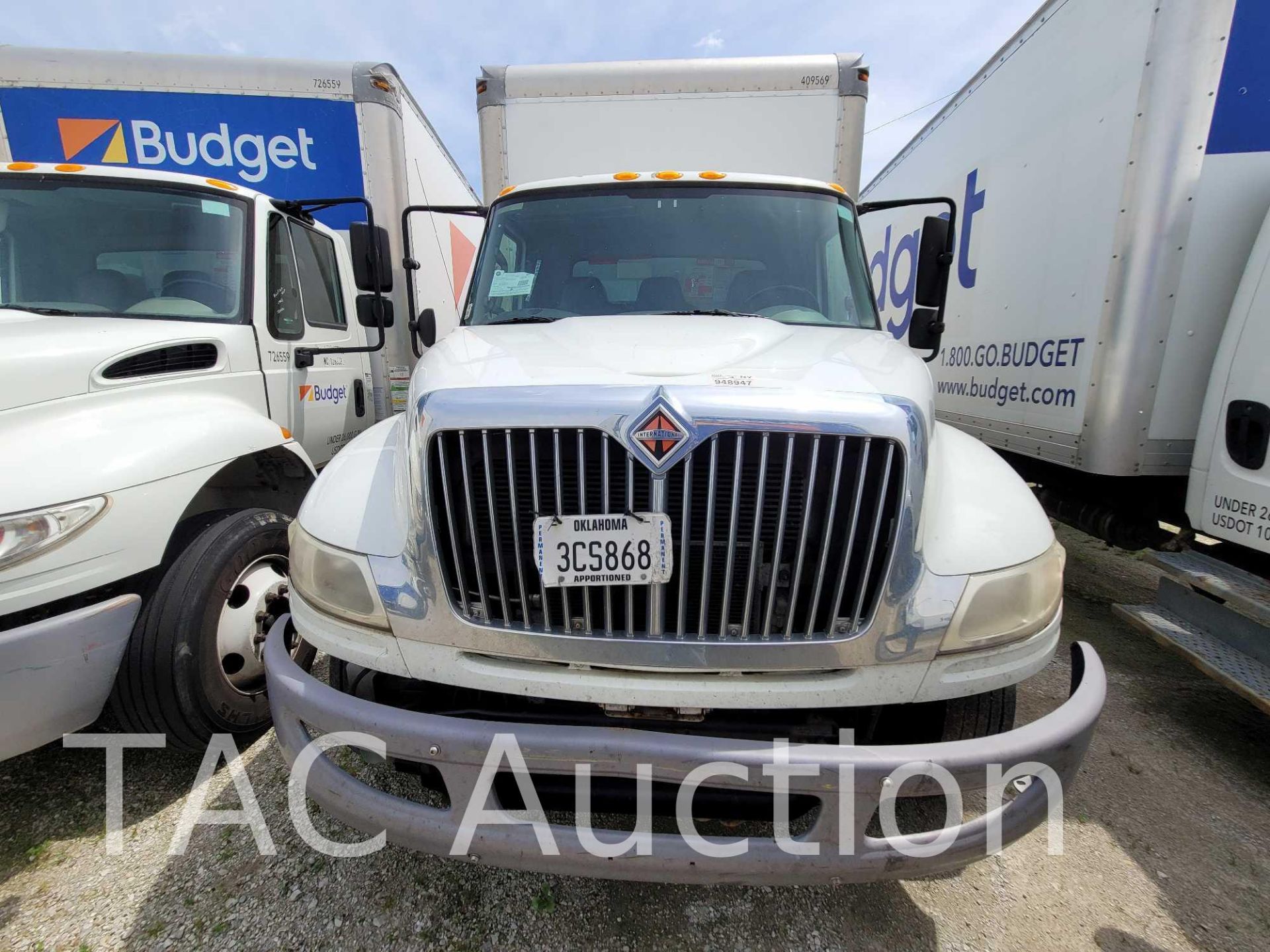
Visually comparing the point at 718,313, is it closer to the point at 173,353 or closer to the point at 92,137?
the point at 173,353

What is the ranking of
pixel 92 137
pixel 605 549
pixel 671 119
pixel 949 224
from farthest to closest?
1. pixel 92 137
2. pixel 671 119
3. pixel 949 224
4. pixel 605 549

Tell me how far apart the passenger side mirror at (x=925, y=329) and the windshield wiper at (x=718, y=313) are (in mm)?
1083

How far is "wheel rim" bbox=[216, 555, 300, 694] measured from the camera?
2598 millimetres

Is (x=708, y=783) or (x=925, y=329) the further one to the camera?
(x=925, y=329)

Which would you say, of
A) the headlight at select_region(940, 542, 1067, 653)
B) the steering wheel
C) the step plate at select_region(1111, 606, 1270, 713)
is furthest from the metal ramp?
the steering wheel

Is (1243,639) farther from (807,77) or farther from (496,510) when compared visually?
(807,77)

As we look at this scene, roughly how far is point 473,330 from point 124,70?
4.08 m

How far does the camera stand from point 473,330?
2.57 metres

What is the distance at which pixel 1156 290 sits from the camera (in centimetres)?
308

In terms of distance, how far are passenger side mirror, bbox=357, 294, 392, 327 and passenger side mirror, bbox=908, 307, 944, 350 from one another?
293cm

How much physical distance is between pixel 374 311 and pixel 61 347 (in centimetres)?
147

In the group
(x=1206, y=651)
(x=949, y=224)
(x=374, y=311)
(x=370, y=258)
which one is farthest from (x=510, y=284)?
(x=1206, y=651)

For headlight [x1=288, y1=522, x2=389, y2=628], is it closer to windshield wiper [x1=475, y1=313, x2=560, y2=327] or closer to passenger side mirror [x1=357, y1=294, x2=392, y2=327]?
windshield wiper [x1=475, y1=313, x2=560, y2=327]

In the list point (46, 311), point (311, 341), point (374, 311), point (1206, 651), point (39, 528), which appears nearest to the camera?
point (39, 528)
